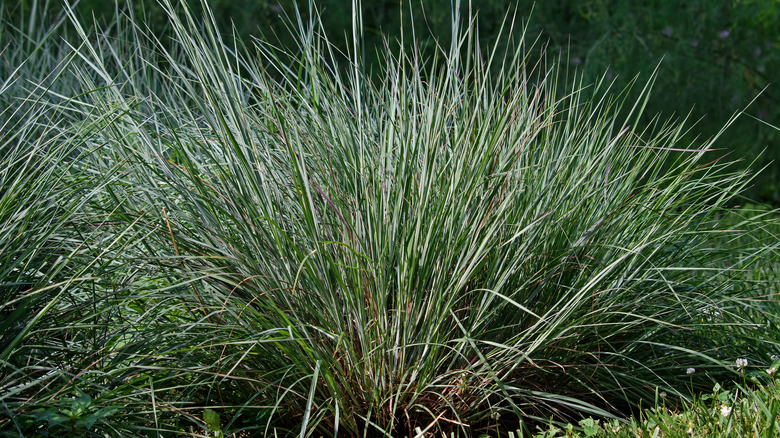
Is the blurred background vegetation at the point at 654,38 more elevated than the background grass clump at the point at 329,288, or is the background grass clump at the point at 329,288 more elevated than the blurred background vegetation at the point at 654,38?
the background grass clump at the point at 329,288

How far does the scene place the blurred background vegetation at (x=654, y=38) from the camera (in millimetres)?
5758

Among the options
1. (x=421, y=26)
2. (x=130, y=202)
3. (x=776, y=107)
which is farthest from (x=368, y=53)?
(x=130, y=202)

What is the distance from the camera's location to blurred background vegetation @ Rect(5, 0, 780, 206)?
5.76 metres

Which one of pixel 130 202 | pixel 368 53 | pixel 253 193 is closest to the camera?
pixel 253 193

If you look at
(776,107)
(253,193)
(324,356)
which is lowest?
(776,107)

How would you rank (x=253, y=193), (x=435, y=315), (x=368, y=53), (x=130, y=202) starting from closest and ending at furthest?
(x=435, y=315)
(x=253, y=193)
(x=130, y=202)
(x=368, y=53)

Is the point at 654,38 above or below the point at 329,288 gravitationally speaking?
below

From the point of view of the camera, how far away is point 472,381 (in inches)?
69.7

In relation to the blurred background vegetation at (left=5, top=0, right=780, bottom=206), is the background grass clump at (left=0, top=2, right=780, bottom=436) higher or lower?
higher

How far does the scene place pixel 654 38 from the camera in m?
6.00

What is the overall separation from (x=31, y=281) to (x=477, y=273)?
1.14m

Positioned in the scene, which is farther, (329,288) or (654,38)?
(654,38)

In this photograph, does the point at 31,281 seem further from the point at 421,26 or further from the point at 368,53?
the point at 421,26

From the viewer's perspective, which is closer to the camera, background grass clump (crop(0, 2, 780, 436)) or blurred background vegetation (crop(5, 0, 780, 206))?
background grass clump (crop(0, 2, 780, 436))
